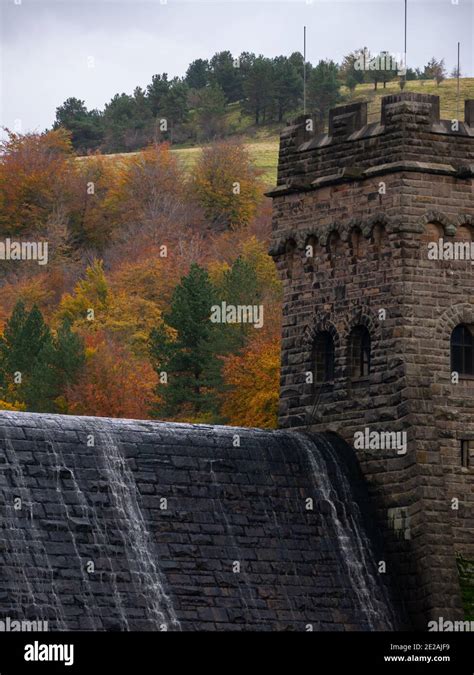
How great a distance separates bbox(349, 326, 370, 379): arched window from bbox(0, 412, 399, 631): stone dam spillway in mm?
1598

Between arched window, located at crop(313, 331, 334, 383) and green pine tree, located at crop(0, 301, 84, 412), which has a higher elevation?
green pine tree, located at crop(0, 301, 84, 412)

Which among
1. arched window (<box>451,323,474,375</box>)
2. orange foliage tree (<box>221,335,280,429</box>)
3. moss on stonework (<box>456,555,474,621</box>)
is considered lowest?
moss on stonework (<box>456,555,474,621</box>)

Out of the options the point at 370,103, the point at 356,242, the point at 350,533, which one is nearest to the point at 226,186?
the point at 370,103

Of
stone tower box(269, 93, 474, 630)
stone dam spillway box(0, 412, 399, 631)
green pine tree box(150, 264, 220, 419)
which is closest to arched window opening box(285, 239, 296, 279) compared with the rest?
stone tower box(269, 93, 474, 630)

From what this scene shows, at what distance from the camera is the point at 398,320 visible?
49.0 m

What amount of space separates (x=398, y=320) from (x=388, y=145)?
11.9 feet

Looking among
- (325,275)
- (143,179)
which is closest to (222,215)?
(143,179)

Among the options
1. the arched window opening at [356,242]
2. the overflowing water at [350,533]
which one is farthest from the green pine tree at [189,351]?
the overflowing water at [350,533]

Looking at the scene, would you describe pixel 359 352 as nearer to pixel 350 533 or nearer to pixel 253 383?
pixel 350 533

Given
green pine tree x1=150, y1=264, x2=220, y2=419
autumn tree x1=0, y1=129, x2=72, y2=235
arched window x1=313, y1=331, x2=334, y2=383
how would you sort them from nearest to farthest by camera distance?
arched window x1=313, y1=331, x2=334, y2=383, green pine tree x1=150, y1=264, x2=220, y2=419, autumn tree x1=0, y1=129, x2=72, y2=235

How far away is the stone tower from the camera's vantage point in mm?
48125

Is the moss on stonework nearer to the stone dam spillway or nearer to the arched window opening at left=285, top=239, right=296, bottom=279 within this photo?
the stone dam spillway

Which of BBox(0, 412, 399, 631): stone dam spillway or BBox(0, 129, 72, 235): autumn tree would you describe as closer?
BBox(0, 412, 399, 631): stone dam spillway
